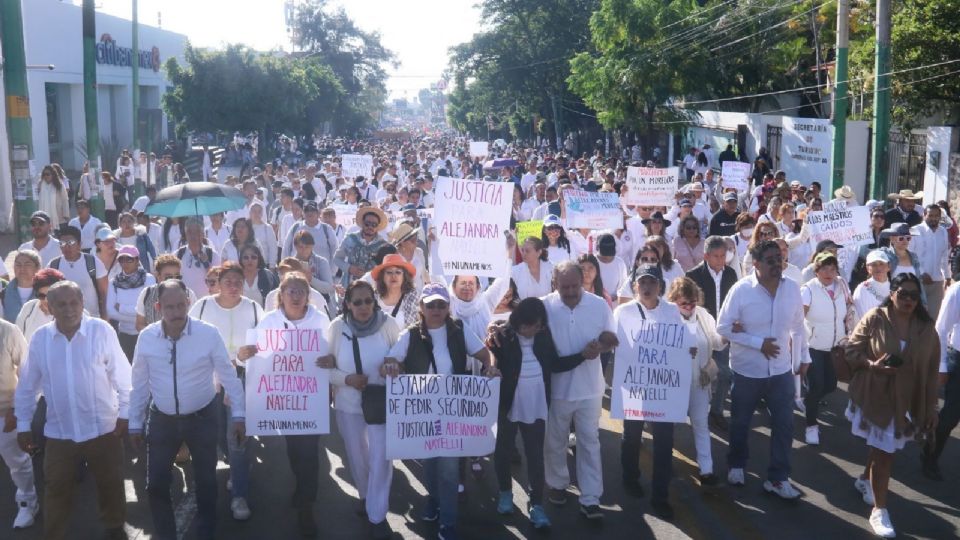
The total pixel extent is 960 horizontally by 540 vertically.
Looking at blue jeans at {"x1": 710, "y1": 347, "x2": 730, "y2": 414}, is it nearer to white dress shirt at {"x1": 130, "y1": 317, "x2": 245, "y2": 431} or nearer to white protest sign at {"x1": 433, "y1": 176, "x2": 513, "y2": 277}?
white protest sign at {"x1": 433, "y1": 176, "x2": 513, "y2": 277}

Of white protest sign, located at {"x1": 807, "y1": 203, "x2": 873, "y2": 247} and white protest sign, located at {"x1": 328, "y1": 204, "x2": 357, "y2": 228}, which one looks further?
white protest sign, located at {"x1": 328, "y1": 204, "x2": 357, "y2": 228}

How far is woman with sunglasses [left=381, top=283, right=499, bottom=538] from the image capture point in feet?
20.1

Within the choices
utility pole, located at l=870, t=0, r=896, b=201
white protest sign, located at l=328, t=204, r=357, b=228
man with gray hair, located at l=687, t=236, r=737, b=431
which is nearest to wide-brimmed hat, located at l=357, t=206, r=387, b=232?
man with gray hair, located at l=687, t=236, r=737, b=431

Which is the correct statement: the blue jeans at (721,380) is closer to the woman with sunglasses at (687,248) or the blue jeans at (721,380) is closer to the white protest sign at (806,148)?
the woman with sunglasses at (687,248)

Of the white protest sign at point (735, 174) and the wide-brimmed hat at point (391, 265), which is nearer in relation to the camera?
the wide-brimmed hat at point (391, 265)

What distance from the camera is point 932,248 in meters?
11.3

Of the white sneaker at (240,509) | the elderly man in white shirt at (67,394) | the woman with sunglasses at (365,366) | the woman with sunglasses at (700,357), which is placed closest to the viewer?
the elderly man in white shirt at (67,394)

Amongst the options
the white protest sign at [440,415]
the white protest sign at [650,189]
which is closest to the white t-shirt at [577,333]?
the white protest sign at [440,415]

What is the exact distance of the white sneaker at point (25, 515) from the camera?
652 cm

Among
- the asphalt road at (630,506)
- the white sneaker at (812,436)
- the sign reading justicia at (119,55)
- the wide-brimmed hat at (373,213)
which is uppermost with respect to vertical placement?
the sign reading justicia at (119,55)

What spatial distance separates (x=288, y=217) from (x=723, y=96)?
26035mm

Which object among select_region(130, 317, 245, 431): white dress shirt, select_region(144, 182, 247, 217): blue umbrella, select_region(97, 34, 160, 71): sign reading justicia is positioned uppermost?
select_region(97, 34, 160, 71): sign reading justicia

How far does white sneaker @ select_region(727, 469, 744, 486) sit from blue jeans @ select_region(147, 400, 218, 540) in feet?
11.3

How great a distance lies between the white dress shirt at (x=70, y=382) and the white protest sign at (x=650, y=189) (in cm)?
1062
